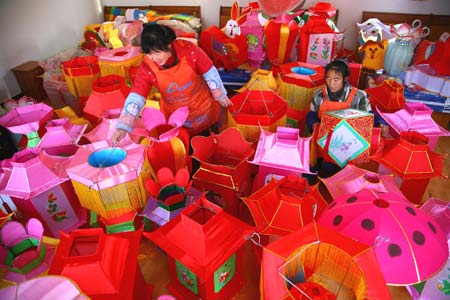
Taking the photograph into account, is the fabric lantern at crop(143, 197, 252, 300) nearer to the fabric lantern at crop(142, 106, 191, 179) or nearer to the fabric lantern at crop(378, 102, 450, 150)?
the fabric lantern at crop(142, 106, 191, 179)

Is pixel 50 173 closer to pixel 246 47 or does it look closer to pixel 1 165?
pixel 1 165

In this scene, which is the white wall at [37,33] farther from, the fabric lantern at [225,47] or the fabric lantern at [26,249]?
the fabric lantern at [26,249]

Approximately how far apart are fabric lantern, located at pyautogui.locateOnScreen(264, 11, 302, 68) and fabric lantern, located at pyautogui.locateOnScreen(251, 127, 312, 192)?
1.49 m

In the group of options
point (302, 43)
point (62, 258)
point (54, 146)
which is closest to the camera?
point (62, 258)

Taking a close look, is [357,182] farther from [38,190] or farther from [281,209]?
[38,190]

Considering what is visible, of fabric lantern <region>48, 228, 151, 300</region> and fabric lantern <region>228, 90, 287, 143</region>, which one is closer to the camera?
fabric lantern <region>48, 228, 151, 300</region>

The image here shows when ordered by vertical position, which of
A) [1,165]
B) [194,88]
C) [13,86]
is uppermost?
[194,88]

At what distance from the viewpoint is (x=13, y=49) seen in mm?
3092

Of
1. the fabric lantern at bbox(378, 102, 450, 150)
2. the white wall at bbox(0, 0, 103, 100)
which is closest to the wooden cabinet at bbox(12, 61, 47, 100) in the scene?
the white wall at bbox(0, 0, 103, 100)

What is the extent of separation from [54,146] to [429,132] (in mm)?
2017

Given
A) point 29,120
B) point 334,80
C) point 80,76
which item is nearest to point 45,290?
point 29,120

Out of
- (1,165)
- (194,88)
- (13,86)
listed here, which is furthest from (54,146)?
(13,86)

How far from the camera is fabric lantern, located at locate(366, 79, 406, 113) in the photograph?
2.06 m

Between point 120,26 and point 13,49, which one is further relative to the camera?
point 120,26
